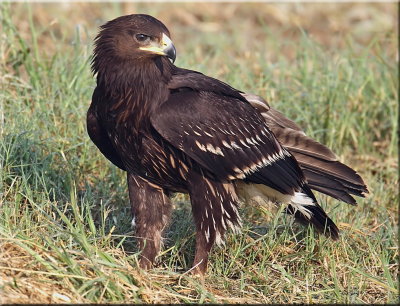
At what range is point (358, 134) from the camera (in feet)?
25.8

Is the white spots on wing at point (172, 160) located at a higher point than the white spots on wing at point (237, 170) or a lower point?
higher

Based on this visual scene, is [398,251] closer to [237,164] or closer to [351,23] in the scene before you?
[237,164]

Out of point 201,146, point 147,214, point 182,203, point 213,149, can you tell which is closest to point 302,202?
point 213,149

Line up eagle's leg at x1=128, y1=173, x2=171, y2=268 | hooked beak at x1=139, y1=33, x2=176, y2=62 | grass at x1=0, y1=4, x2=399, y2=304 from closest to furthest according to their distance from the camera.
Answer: grass at x1=0, y1=4, x2=399, y2=304, hooked beak at x1=139, y1=33, x2=176, y2=62, eagle's leg at x1=128, y1=173, x2=171, y2=268

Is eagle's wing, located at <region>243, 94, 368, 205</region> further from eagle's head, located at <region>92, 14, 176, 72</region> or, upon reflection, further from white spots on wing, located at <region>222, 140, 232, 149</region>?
eagle's head, located at <region>92, 14, 176, 72</region>

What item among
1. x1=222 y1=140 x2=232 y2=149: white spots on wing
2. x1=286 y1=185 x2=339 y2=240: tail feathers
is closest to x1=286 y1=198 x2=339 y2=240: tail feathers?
x1=286 y1=185 x2=339 y2=240: tail feathers

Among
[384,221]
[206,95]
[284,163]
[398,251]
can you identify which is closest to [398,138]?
[384,221]

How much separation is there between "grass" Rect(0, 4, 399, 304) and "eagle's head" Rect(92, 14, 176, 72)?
0.97 metres

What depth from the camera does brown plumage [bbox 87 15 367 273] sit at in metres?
4.86

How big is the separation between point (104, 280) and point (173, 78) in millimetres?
1439

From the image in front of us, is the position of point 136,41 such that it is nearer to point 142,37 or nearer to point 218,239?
point 142,37

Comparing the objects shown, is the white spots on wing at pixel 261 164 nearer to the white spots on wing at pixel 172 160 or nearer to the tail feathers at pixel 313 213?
the tail feathers at pixel 313 213

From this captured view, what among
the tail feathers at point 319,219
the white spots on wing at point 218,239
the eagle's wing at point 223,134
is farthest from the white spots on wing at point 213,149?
the tail feathers at point 319,219

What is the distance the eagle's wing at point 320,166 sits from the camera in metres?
5.55
